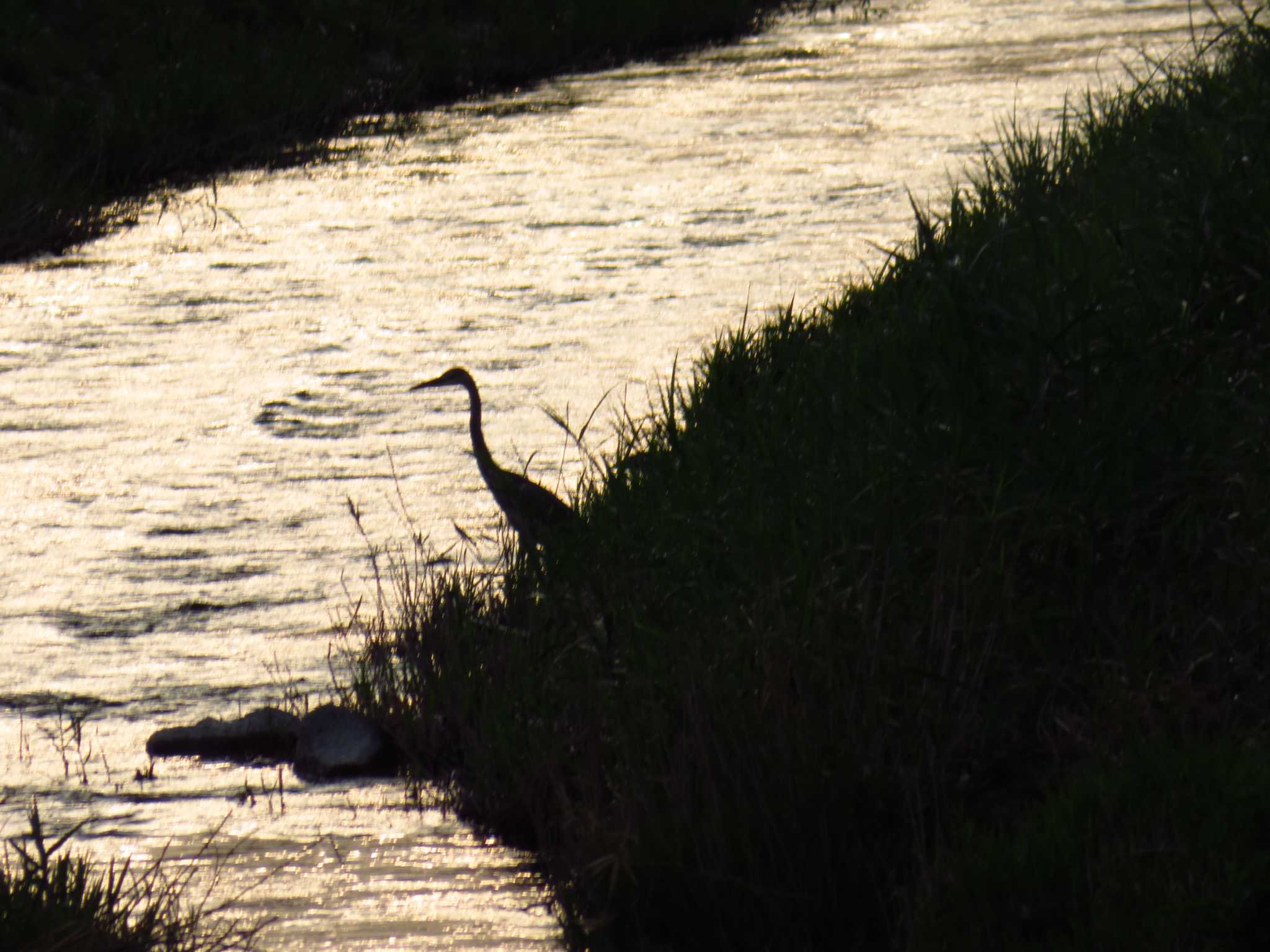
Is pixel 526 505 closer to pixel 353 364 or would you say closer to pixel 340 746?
pixel 340 746

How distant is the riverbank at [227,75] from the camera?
17984mm

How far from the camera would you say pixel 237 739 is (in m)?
7.16

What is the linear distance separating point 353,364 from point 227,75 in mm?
8330

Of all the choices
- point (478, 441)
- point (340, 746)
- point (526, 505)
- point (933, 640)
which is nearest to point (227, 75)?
point (478, 441)

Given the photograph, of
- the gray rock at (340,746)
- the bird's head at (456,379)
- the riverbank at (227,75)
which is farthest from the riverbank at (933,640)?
the riverbank at (227,75)

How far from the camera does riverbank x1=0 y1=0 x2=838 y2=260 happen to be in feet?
59.0

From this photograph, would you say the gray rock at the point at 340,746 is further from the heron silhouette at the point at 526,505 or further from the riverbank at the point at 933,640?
the heron silhouette at the point at 526,505

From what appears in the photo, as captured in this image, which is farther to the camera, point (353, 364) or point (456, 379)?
point (353, 364)

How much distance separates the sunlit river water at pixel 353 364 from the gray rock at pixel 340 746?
0.10 m

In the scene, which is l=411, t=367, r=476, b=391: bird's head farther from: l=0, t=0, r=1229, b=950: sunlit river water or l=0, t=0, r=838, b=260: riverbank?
l=0, t=0, r=838, b=260: riverbank

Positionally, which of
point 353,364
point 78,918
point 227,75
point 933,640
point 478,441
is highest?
point 227,75

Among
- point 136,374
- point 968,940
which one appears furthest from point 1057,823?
point 136,374

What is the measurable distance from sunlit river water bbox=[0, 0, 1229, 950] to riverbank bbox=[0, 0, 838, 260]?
1.83 feet

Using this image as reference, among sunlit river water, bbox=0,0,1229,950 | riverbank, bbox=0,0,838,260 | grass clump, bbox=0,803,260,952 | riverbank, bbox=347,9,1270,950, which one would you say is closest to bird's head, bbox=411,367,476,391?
riverbank, bbox=347,9,1270,950
